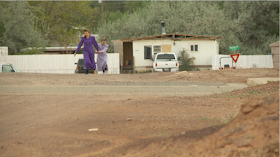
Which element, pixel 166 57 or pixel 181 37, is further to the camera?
pixel 181 37

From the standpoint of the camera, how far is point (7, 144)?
16.4ft

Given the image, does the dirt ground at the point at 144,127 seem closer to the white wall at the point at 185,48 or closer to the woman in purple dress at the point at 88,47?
the woman in purple dress at the point at 88,47

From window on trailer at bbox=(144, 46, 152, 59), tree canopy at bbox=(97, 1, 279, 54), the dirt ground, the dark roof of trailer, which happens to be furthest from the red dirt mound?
tree canopy at bbox=(97, 1, 279, 54)

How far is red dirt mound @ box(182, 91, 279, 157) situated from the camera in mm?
3375

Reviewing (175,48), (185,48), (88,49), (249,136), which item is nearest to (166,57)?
(175,48)

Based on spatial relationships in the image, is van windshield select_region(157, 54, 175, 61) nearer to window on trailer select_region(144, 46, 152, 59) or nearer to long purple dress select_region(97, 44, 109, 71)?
window on trailer select_region(144, 46, 152, 59)

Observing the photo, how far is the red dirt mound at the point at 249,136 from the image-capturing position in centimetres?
338

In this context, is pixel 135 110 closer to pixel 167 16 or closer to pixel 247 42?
pixel 167 16

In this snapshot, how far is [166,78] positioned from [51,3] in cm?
4186

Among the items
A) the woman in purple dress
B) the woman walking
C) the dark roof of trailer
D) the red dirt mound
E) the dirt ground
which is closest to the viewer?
the red dirt mound

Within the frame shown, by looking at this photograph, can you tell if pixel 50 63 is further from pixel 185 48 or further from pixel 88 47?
pixel 88 47

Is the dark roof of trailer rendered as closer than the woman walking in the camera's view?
No

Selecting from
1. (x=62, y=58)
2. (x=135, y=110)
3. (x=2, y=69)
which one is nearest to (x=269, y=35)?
(x=62, y=58)

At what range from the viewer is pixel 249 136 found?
3525 millimetres
